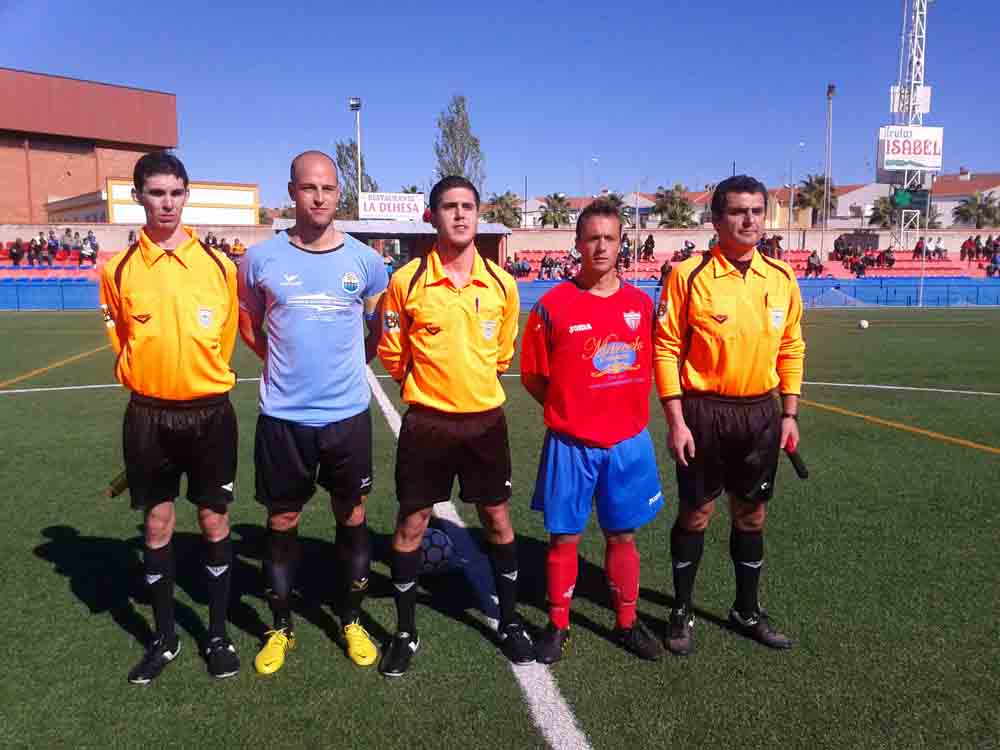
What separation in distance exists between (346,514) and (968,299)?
104 feet

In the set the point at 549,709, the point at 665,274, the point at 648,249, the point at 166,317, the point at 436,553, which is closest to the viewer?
the point at 549,709

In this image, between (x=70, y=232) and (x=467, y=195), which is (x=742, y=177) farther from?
(x=70, y=232)

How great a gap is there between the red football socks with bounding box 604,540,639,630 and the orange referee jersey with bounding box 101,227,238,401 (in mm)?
2037

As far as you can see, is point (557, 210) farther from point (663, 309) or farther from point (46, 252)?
point (663, 309)

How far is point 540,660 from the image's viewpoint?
3.61 meters

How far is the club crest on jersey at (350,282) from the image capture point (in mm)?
3506

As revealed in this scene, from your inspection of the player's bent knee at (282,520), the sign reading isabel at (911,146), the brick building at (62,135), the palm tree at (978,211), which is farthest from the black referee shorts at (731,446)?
the palm tree at (978,211)

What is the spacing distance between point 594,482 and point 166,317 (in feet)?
6.74

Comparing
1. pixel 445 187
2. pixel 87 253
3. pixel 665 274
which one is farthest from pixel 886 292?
pixel 87 253

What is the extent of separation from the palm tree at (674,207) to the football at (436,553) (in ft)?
242

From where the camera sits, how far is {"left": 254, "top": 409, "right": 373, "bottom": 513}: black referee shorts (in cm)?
348

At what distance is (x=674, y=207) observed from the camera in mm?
77250

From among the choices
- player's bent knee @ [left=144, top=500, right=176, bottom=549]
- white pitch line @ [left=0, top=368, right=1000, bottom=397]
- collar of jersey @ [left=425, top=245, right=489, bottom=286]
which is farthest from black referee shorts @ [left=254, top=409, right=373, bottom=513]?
white pitch line @ [left=0, top=368, right=1000, bottom=397]

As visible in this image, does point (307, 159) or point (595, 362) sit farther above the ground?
point (307, 159)
